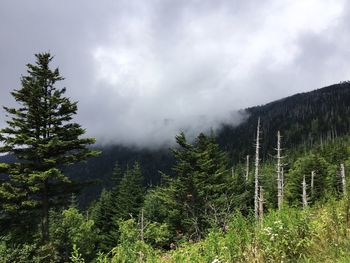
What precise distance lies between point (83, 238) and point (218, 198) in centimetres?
1716

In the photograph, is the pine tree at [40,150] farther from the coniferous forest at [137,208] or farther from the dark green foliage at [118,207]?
the dark green foliage at [118,207]

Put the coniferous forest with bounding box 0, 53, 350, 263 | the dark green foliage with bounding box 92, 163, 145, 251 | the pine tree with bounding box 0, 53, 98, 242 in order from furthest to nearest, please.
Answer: the dark green foliage with bounding box 92, 163, 145, 251 → the pine tree with bounding box 0, 53, 98, 242 → the coniferous forest with bounding box 0, 53, 350, 263

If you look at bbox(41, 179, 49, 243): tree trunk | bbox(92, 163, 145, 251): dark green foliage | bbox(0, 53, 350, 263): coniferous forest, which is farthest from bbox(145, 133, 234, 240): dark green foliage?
bbox(41, 179, 49, 243): tree trunk

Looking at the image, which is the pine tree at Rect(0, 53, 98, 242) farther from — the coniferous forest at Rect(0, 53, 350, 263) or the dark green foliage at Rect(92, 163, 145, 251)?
the dark green foliage at Rect(92, 163, 145, 251)

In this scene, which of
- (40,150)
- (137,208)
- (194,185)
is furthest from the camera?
(137,208)

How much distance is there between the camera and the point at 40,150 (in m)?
20.7

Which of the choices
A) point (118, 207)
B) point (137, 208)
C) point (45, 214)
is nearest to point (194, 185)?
point (137, 208)

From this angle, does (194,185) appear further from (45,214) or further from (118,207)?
(45,214)

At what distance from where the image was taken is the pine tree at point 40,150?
65.4 feet

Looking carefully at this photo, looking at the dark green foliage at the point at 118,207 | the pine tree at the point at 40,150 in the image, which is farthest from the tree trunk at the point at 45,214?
the dark green foliage at the point at 118,207

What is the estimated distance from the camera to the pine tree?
1994cm

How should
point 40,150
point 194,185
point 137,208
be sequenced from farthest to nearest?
point 137,208 → point 194,185 → point 40,150

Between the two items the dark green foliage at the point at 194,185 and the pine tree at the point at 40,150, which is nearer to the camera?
the pine tree at the point at 40,150

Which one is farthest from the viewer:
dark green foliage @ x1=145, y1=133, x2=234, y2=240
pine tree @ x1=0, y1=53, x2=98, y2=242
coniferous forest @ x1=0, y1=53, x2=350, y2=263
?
dark green foliage @ x1=145, y1=133, x2=234, y2=240
